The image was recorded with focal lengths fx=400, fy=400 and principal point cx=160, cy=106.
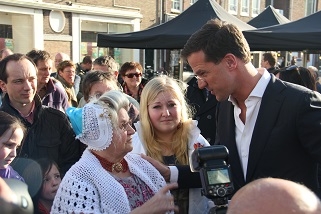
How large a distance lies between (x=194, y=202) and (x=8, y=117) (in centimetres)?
114

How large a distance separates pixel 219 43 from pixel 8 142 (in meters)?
1.24

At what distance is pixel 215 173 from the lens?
156cm

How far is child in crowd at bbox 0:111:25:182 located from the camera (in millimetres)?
2104

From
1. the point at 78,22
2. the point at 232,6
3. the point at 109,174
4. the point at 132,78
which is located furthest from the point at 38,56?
the point at 232,6

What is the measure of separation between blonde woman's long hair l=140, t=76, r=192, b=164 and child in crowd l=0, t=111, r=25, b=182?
77 cm

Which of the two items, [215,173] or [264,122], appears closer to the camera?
[215,173]

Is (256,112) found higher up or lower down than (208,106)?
higher up

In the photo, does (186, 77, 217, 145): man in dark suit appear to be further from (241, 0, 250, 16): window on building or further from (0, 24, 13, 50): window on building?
(241, 0, 250, 16): window on building

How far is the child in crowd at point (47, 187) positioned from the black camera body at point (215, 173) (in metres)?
1.01

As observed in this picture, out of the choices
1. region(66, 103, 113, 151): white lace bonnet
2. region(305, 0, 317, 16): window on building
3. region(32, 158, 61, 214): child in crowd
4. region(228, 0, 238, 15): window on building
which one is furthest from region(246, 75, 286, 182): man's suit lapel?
region(305, 0, 317, 16): window on building

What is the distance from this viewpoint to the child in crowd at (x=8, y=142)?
2.10m

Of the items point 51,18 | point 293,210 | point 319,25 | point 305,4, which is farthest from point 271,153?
point 305,4

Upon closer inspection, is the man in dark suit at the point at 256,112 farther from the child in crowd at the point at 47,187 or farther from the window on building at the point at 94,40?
the window on building at the point at 94,40

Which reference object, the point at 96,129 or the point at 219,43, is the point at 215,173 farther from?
the point at 219,43
